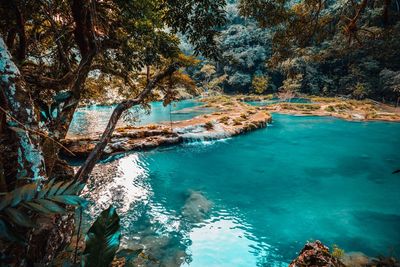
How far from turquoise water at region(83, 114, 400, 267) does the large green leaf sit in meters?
4.20

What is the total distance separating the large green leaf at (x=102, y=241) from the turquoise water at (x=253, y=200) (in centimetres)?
420

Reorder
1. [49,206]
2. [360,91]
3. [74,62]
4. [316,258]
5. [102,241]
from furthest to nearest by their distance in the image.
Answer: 1. [360,91]
2. [74,62]
3. [316,258]
4. [102,241]
5. [49,206]

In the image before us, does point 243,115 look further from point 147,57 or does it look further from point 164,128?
point 147,57

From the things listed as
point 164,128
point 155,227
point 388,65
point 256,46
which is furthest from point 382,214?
point 256,46

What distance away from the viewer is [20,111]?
1850 mm

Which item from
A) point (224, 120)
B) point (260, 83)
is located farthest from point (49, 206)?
point (260, 83)

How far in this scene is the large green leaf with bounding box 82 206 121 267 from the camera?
4.45 ft

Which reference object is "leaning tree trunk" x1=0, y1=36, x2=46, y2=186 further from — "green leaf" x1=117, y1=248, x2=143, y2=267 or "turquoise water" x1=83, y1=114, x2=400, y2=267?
"turquoise water" x1=83, y1=114, x2=400, y2=267

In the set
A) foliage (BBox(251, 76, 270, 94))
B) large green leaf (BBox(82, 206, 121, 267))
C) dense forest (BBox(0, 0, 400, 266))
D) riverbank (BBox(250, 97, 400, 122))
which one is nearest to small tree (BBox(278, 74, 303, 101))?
foliage (BBox(251, 76, 270, 94))

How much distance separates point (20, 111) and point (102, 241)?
118cm

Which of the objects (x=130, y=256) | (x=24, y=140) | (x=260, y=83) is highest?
(x=260, y=83)

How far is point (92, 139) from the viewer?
1346 cm

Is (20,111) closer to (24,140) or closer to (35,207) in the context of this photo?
(24,140)

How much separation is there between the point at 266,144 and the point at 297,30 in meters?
10.4
